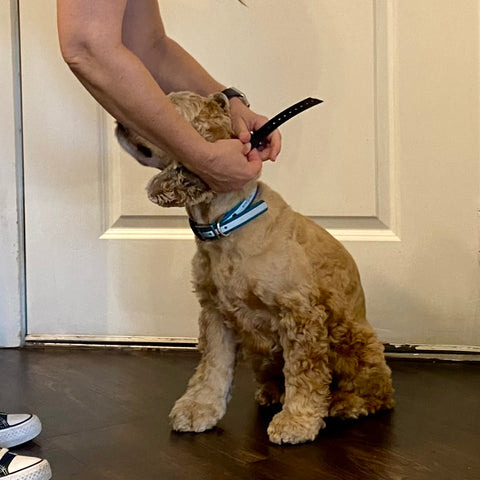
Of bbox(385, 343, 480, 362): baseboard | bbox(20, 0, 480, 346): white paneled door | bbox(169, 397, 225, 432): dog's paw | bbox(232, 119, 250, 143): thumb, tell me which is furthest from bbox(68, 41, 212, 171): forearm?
bbox(385, 343, 480, 362): baseboard

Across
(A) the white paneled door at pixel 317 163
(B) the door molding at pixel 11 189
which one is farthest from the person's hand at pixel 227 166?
(B) the door molding at pixel 11 189

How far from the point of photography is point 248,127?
1.39 meters

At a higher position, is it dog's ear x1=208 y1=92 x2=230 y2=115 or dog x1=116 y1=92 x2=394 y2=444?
dog's ear x1=208 y1=92 x2=230 y2=115

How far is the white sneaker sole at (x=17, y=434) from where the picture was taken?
1.29 metres

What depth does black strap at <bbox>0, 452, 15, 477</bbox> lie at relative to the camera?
110cm

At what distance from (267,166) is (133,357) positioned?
61 centimetres

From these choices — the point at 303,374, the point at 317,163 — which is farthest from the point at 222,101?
the point at 317,163

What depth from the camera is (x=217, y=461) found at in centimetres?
123

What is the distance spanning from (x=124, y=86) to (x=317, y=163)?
841 mm

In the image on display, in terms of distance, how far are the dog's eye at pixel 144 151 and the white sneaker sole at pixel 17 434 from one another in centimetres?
51

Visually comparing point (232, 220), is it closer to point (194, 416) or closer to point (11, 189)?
point (194, 416)

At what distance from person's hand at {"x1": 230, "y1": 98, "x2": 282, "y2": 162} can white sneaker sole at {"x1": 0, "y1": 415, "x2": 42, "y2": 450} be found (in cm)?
62

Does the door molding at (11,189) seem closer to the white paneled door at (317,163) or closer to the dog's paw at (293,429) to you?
the white paneled door at (317,163)

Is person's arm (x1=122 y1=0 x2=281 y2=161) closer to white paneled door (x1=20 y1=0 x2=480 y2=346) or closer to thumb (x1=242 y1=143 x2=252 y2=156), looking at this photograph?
thumb (x1=242 y1=143 x2=252 y2=156)
